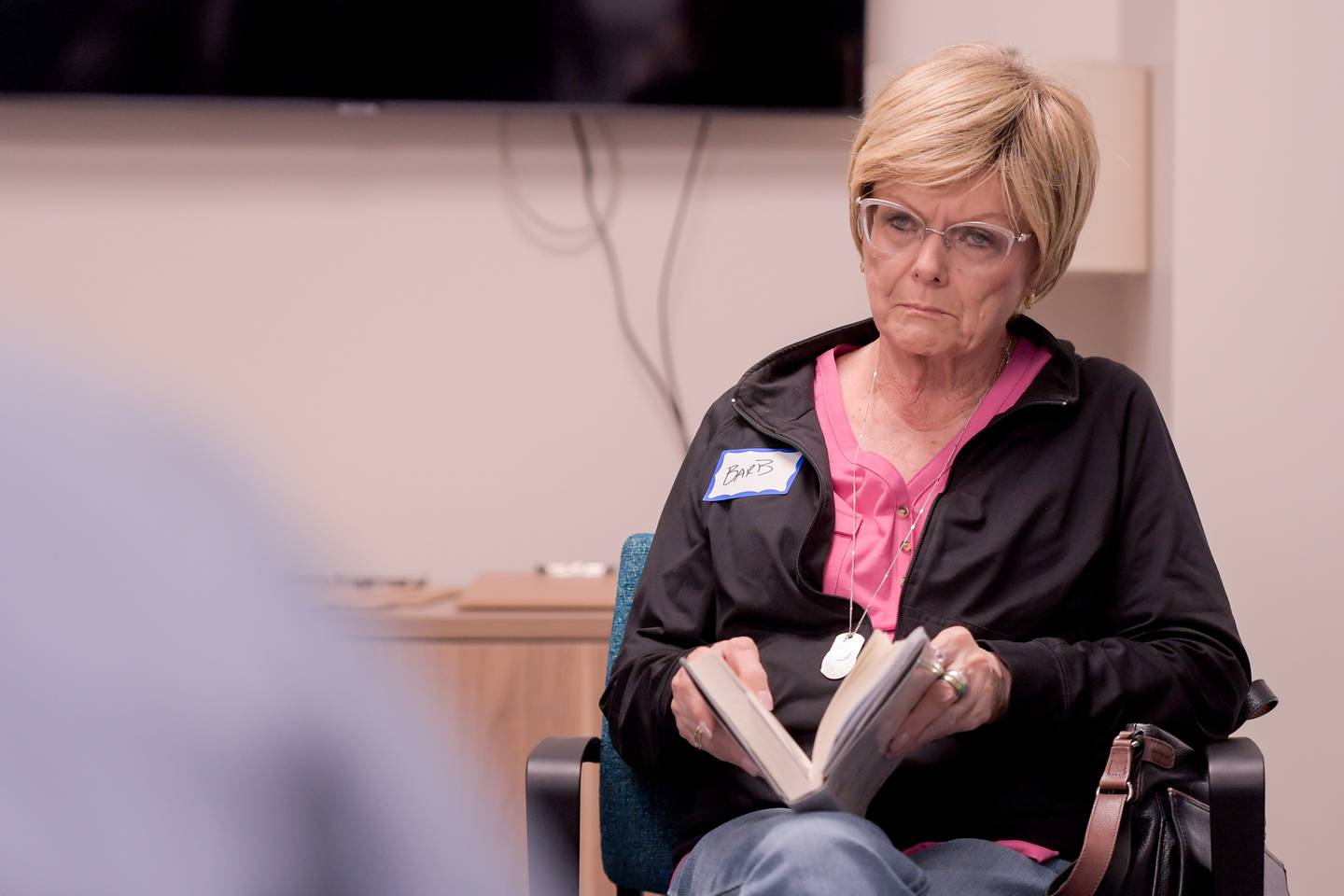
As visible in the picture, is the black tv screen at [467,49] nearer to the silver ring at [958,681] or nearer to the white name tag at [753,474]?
the white name tag at [753,474]

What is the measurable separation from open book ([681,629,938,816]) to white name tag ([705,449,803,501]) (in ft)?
1.07

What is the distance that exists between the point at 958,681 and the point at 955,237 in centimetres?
51

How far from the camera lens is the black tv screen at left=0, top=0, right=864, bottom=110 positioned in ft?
7.84

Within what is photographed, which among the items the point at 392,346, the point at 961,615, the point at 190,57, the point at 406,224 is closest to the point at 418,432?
the point at 392,346

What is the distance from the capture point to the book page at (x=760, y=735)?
3.27ft

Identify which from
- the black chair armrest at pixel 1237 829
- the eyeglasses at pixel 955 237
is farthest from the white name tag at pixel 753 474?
the black chair armrest at pixel 1237 829

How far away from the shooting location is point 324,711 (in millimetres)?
226

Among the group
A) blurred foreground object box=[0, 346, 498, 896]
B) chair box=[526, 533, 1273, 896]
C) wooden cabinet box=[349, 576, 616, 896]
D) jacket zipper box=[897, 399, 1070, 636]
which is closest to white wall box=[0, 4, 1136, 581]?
wooden cabinet box=[349, 576, 616, 896]

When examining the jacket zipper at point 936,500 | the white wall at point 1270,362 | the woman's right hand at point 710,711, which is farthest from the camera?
the white wall at point 1270,362

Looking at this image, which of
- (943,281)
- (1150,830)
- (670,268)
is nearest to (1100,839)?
(1150,830)

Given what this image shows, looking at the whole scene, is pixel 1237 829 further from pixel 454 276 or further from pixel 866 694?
pixel 454 276

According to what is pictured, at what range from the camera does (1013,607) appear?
1260 mm

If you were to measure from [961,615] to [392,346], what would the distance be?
1.54 m

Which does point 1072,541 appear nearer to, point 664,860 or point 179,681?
point 664,860
